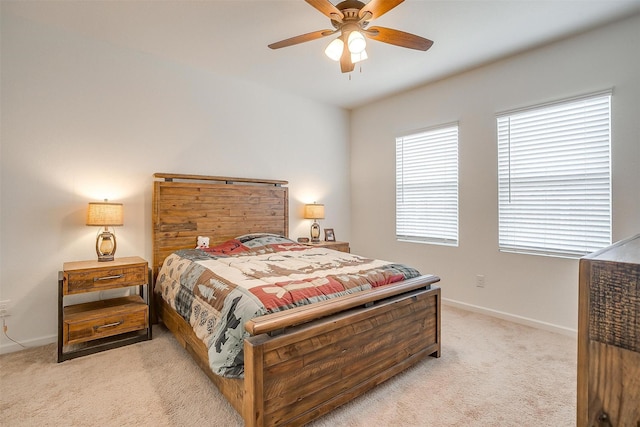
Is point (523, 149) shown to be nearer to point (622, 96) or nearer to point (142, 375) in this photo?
point (622, 96)

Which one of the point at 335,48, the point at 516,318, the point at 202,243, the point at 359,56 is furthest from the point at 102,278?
the point at 516,318

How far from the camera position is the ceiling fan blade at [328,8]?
1.85m

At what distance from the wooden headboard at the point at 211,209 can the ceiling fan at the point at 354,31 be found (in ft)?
6.01

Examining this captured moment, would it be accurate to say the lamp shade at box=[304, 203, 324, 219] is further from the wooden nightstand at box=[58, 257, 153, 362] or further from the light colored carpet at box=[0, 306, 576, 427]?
the light colored carpet at box=[0, 306, 576, 427]

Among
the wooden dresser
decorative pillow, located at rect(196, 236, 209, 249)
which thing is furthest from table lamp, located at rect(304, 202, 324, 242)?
the wooden dresser

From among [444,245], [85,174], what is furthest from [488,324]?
[85,174]

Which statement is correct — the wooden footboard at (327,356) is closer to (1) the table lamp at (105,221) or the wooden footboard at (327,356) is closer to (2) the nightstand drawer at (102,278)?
(2) the nightstand drawer at (102,278)

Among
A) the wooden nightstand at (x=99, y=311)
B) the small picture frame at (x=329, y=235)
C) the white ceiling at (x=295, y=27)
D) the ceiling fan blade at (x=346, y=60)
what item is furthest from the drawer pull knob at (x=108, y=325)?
the ceiling fan blade at (x=346, y=60)

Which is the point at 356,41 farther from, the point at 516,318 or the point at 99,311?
the point at 516,318

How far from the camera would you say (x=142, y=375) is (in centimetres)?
220

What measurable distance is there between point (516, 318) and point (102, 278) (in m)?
3.91

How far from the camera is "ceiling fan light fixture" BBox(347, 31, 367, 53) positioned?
2.04 metres

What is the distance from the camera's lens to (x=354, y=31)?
2074mm

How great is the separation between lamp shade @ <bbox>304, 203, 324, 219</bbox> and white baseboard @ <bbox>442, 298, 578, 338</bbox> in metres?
1.92
